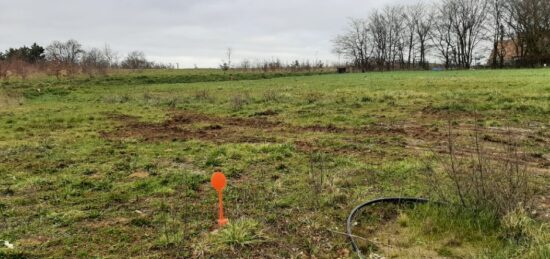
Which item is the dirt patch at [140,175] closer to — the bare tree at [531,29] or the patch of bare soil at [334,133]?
A: the patch of bare soil at [334,133]

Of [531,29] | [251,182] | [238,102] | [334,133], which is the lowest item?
[251,182]

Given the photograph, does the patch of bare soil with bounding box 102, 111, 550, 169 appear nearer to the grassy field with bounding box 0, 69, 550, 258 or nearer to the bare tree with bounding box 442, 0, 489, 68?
the grassy field with bounding box 0, 69, 550, 258

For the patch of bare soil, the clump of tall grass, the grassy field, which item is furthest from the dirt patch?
the clump of tall grass

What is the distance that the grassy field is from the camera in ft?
11.1

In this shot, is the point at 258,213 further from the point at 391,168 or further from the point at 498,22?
the point at 498,22

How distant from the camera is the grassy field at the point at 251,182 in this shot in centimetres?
340

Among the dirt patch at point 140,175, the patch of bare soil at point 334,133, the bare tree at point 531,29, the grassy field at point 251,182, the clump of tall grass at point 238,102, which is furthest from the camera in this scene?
the bare tree at point 531,29

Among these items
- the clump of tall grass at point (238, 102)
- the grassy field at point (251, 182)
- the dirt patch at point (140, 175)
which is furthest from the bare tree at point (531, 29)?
the dirt patch at point (140, 175)

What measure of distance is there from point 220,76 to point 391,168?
33217 mm

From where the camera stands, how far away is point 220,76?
37531mm

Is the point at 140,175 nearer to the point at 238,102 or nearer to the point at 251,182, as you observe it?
the point at 251,182

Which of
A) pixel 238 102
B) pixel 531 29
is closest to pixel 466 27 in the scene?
pixel 531 29

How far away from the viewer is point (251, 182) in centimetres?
505

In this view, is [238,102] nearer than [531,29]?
Yes
